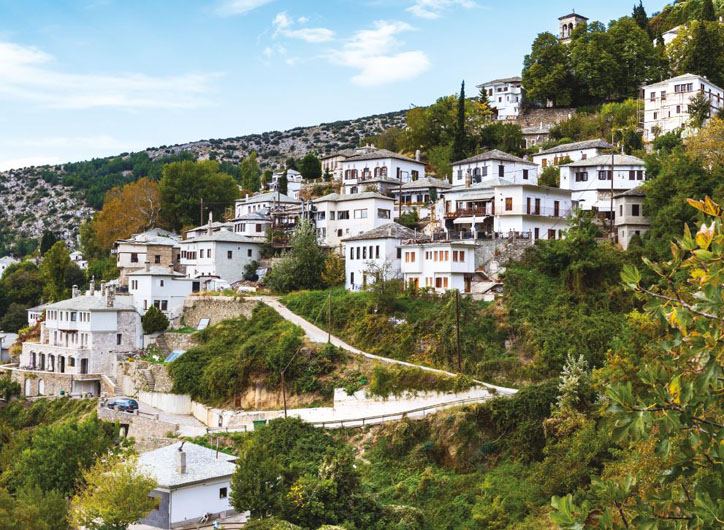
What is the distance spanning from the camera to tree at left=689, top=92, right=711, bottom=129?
6056 centimetres

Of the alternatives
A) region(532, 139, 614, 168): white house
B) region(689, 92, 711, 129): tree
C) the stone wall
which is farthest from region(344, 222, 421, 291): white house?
region(689, 92, 711, 129): tree

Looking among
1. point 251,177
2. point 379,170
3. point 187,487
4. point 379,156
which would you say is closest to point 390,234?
point 379,170

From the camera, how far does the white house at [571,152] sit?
6019 centimetres

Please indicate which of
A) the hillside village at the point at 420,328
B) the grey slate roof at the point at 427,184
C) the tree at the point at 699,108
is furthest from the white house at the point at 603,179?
the grey slate roof at the point at 427,184

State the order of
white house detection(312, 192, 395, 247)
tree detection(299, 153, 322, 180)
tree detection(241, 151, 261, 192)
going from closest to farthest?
white house detection(312, 192, 395, 247) → tree detection(299, 153, 322, 180) → tree detection(241, 151, 261, 192)

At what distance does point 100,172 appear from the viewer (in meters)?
175

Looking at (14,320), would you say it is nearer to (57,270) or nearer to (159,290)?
(57,270)

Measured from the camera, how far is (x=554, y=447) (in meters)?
29.8

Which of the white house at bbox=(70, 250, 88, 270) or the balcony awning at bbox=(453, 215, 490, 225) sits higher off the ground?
the balcony awning at bbox=(453, 215, 490, 225)

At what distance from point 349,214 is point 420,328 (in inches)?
749

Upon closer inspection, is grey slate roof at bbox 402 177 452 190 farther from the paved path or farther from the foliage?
the paved path

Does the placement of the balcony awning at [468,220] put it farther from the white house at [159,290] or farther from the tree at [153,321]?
the tree at [153,321]

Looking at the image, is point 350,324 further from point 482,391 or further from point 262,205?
point 262,205

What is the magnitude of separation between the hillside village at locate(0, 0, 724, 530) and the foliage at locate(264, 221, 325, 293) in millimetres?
201
